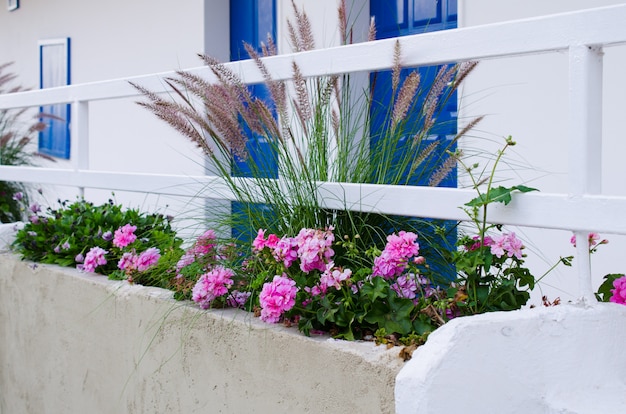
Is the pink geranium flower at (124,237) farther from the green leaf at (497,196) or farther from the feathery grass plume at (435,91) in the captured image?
the green leaf at (497,196)

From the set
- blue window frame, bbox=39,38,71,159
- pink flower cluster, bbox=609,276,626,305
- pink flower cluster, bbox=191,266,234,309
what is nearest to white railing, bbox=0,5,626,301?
pink flower cluster, bbox=609,276,626,305

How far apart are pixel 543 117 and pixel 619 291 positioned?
189 cm

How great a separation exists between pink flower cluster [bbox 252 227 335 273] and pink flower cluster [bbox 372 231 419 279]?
15 cm

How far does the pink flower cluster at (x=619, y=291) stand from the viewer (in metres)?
1.98

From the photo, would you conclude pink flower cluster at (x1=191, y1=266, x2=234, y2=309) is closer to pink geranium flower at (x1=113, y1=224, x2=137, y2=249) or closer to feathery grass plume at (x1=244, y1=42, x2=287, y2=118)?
feathery grass plume at (x1=244, y1=42, x2=287, y2=118)

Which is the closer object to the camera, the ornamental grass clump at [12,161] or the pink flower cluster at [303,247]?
the pink flower cluster at [303,247]

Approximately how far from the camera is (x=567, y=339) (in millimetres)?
1746

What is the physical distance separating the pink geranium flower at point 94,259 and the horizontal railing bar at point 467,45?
82 cm

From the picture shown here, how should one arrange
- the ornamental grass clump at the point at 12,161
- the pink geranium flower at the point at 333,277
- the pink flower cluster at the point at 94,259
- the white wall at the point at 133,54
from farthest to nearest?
the white wall at the point at 133,54 < the ornamental grass clump at the point at 12,161 < the pink flower cluster at the point at 94,259 < the pink geranium flower at the point at 333,277

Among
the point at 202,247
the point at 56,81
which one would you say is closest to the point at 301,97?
the point at 202,247

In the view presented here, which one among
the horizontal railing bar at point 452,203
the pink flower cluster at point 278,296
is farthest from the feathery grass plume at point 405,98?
the pink flower cluster at point 278,296

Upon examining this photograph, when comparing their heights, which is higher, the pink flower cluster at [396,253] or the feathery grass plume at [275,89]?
the feathery grass plume at [275,89]

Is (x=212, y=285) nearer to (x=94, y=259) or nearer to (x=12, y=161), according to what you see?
(x=94, y=259)

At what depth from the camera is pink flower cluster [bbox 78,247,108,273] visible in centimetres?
318
